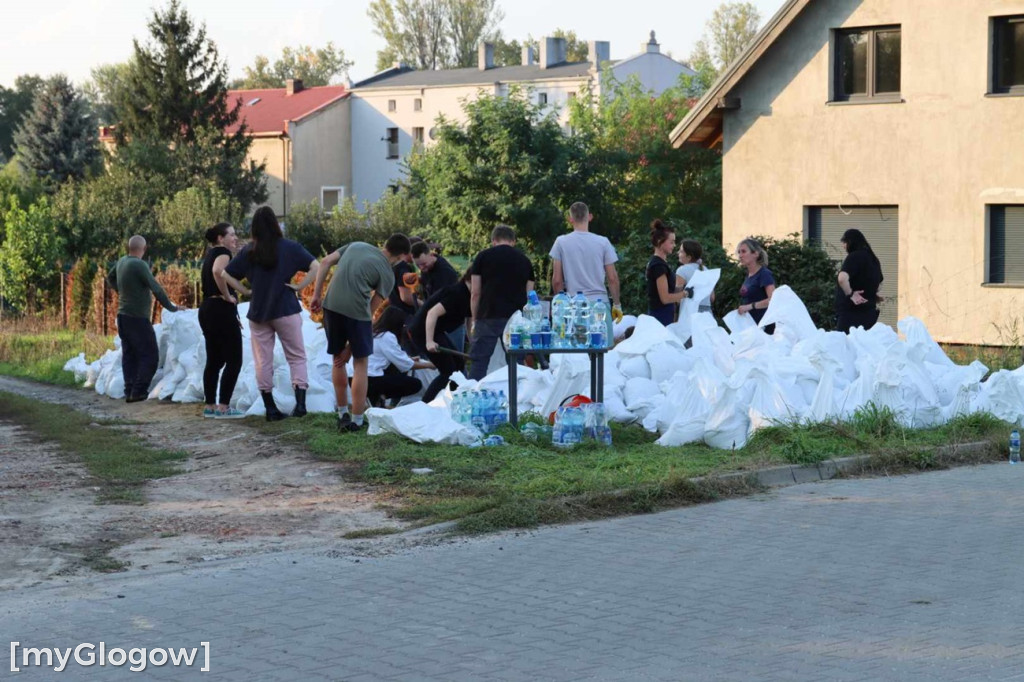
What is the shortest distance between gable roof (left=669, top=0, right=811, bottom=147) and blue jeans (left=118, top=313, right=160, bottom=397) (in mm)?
12808

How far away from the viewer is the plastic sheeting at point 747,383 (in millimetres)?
10859

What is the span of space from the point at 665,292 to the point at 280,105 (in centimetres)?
6594

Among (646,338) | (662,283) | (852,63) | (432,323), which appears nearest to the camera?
(432,323)

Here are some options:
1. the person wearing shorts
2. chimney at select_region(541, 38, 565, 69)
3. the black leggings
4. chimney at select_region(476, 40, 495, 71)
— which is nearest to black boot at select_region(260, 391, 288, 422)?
the black leggings

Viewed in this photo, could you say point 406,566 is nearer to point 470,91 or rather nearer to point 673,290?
point 673,290

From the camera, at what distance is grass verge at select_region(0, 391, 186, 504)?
32.7 feet

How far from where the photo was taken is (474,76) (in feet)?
242

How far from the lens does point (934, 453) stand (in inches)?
409

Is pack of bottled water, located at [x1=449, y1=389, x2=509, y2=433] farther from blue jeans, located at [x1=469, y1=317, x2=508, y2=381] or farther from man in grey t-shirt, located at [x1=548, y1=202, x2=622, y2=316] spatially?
man in grey t-shirt, located at [x1=548, y1=202, x2=622, y2=316]

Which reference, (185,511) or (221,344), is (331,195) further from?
(185,511)

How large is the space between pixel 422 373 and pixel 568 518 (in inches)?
195

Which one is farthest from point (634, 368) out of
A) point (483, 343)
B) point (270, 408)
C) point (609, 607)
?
point (609, 607)

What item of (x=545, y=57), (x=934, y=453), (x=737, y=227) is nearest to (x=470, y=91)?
(x=545, y=57)

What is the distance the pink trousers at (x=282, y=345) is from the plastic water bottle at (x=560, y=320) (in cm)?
270
